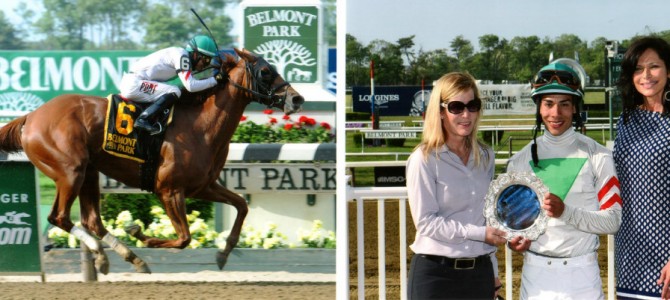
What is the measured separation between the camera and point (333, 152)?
3.49m

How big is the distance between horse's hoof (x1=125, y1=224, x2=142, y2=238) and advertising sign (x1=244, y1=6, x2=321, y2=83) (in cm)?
94

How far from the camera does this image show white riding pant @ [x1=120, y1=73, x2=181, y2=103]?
3262mm

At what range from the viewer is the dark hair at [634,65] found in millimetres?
1905

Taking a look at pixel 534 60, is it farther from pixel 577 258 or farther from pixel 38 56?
pixel 38 56

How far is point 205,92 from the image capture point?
342cm

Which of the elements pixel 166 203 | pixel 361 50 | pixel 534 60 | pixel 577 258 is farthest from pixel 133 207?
pixel 577 258

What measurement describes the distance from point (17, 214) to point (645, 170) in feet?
8.81

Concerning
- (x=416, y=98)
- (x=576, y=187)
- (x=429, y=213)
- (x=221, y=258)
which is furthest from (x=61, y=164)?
(x=576, y=187)

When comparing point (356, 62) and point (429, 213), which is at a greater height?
point (356, 62)

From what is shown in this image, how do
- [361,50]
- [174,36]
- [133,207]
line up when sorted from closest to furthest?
[361,50] → [174,36] → [133,207]

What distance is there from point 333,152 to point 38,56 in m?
1.34

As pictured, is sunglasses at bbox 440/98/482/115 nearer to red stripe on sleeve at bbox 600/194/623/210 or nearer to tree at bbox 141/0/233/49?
red stripe on sleeve at bbox 600/194/623/210

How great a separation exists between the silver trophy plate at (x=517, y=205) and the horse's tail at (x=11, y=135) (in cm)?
227

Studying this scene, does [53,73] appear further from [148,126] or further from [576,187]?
[576,187]
